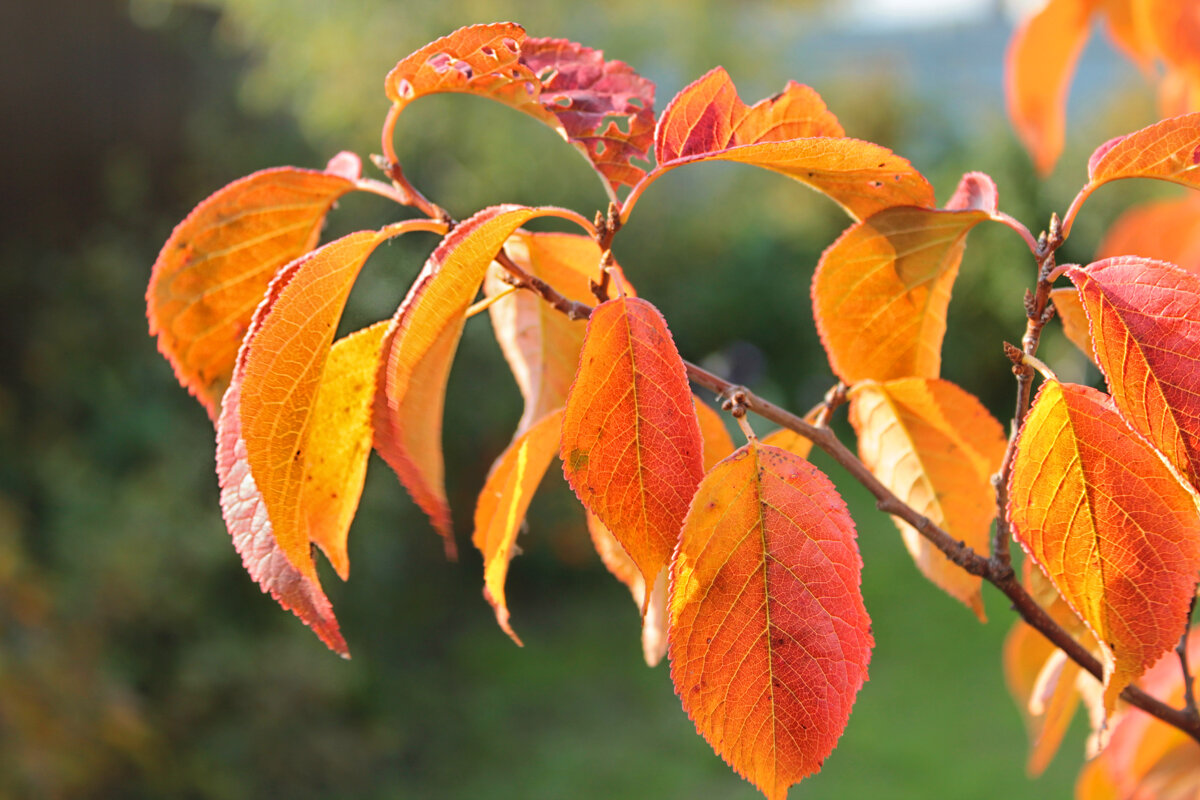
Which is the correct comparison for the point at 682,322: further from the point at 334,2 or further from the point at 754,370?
the point at 334,2

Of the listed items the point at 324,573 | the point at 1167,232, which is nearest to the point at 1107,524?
the point at 1167,232

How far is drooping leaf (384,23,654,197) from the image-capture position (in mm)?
505

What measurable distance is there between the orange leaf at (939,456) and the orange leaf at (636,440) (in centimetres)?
21

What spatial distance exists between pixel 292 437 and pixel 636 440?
0.52 feet

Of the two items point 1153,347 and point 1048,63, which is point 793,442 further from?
point 1048,63

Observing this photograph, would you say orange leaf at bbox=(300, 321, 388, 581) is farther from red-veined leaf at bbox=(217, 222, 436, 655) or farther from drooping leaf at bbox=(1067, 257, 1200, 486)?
drooping leaf at bbox=(1067, 257, 1200, 486)

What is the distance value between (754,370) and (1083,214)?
9.75ft

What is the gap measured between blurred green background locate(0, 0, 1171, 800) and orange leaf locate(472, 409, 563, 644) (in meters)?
2.29

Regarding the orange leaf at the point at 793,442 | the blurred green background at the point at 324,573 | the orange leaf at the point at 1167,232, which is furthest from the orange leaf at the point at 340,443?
the blurred green background at the point at 324,573

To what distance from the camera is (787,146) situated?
0.45m

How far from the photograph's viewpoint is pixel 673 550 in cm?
46

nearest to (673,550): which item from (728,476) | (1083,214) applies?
(728,476)

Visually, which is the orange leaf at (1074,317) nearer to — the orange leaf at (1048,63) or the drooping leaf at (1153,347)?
→ the drooping leaf at (1153,347)

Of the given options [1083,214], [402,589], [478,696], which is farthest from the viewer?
[1083,214]
